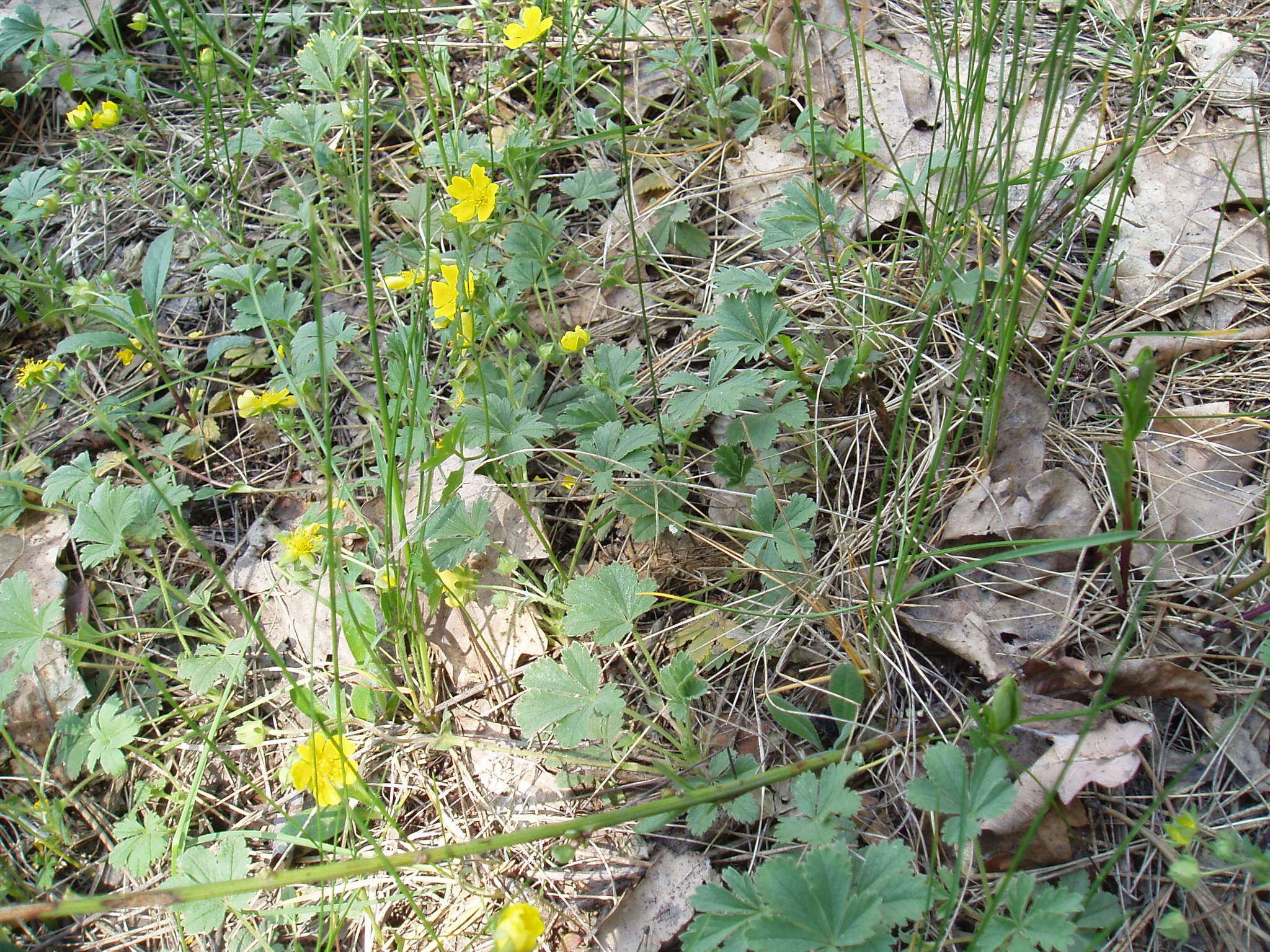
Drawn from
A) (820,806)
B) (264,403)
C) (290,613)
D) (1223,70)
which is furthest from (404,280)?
(1223,70)

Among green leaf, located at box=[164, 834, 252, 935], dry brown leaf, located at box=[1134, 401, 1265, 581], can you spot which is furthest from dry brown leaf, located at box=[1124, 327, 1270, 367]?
green leaf, located at box=[164, 834, 252, 935]

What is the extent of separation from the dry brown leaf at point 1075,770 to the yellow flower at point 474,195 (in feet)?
5.01

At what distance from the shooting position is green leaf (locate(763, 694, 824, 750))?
4.85ft

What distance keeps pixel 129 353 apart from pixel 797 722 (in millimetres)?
2030

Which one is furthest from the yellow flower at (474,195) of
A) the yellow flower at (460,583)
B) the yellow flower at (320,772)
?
the yellow flower at (320,772)

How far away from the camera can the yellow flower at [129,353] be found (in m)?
2.26

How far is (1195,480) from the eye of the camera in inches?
62.6

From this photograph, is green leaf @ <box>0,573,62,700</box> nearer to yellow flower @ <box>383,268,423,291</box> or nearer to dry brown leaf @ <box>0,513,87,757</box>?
dry brown leaf @ <box>0,513,87,757</box>

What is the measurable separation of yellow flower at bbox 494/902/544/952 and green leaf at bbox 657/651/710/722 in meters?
0.45

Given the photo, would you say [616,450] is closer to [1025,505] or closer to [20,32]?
[1025,505]

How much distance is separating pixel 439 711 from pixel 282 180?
1770 mm

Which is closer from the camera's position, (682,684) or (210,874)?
(682,684)

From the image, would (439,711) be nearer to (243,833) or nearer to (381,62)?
(243,833)

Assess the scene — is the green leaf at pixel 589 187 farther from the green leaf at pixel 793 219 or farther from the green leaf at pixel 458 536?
the green leaf at pixel 458 536
